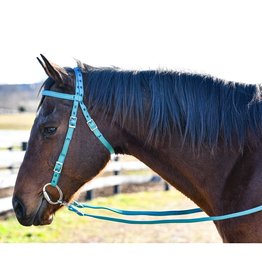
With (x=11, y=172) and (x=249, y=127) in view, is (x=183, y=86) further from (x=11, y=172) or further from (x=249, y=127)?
(x=11, y=172)

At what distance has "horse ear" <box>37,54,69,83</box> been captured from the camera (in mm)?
3337

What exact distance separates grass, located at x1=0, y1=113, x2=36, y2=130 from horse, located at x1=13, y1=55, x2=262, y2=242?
702 inches

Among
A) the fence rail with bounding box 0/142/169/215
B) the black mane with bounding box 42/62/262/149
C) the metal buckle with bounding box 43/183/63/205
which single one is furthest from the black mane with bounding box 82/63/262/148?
the fence rail with bounding box 0/142/169/215

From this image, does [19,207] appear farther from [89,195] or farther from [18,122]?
[18,122]

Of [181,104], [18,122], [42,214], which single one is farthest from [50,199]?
[18,122]

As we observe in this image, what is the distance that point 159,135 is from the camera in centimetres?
328

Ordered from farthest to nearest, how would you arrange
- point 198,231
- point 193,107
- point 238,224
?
point 198,231 < point 193,107 < point 238,224

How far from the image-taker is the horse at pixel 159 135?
10.3 feet

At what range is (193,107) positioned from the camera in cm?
323

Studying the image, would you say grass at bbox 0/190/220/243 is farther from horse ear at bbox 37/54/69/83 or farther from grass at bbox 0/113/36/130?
grass at bbox 0/113/36/130

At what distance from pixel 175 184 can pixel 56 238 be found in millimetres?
4815

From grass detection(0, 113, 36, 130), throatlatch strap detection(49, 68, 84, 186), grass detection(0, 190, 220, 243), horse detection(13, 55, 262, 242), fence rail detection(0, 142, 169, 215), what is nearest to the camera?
horse detection(13, 55, 262, 242)

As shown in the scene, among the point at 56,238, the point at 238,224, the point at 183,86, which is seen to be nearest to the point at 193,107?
the point at 183,86

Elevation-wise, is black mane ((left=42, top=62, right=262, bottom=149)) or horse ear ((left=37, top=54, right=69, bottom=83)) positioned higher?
horse ear ((left=37, top=54, right=69, bottom=83))
